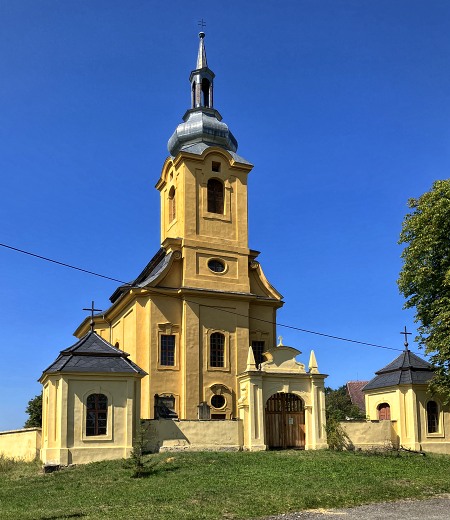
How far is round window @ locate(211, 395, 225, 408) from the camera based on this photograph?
33.2 metres

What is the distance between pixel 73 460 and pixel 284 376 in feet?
31.8

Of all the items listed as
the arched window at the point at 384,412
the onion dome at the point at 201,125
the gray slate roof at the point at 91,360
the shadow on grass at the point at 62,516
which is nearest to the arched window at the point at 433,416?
the arched window at the point at 384,412

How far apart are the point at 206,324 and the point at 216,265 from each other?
11.0ft

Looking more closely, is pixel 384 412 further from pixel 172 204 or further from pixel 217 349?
pixel 172 204

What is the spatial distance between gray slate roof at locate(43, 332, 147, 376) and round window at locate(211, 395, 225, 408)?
21.0 ft

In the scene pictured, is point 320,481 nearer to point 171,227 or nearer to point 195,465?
point 195,465

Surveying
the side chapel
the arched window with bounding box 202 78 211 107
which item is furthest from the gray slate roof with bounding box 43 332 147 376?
the arched window with bounding box 202 78 211 107

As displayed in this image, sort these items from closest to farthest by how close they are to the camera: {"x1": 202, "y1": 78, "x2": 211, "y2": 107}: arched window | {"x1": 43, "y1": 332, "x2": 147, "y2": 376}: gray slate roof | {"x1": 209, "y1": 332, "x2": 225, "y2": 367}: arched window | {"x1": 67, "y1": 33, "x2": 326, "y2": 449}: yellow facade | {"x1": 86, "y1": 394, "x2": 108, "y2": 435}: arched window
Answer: {"x1": 86, "y1": 394, "x2": 108, "y2": 435}: arched window, {"x1": 43, "y1": 332, "x2": 147, "y2": 376}: gray slate roof, {"x1": 67, "y1": 33, "x2": 326, "y2": 449}: yellow facade, {"x1": 209, "y1": 332, "x2": 225, "y2": 367}: arched window, {"x1": 202, "y1": 78, "x2": 211, "y2": 107}: arched window

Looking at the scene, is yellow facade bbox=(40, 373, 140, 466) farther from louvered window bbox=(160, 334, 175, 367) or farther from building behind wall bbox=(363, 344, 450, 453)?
building behind wall bbox=(363, 344, 450, 453)

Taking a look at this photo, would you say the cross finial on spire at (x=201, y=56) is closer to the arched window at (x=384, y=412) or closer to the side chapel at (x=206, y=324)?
the side chapel at (x=206, y=324)

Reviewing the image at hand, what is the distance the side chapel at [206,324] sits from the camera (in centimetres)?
2991

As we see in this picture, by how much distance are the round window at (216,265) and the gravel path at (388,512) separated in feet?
64.2

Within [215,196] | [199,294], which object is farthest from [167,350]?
[215,196]

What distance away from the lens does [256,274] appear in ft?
122
